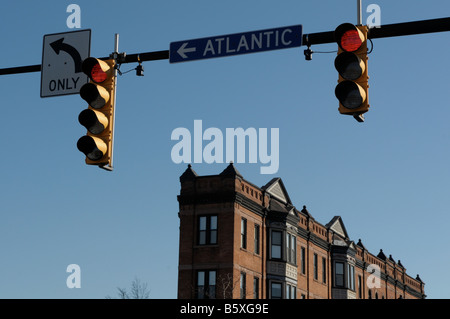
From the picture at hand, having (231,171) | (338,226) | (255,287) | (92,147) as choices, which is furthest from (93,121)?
(338,226)

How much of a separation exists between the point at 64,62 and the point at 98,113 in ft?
5.22

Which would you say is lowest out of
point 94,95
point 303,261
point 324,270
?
point 94,95

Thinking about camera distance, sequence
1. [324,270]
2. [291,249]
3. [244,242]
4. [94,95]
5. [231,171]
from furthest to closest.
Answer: [324,270], [291,249], [244,242], [231,171], [94,95]

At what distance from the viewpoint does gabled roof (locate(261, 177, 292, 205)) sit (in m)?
49.5

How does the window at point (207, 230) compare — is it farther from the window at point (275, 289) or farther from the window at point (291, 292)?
the window at point (291, 292)

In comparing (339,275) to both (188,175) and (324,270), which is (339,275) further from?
(188,175)

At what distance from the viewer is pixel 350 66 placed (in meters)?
8.90

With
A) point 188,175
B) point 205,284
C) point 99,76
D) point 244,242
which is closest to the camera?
point 99,76

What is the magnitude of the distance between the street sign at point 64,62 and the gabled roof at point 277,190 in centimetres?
3802

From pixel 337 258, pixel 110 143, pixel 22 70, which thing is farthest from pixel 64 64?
pixel 337 258

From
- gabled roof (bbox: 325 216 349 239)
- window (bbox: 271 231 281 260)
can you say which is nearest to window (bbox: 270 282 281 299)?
window (bbox: 271 231 281 260)

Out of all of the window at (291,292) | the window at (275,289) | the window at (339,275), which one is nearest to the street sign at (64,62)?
the window at (275,289)
